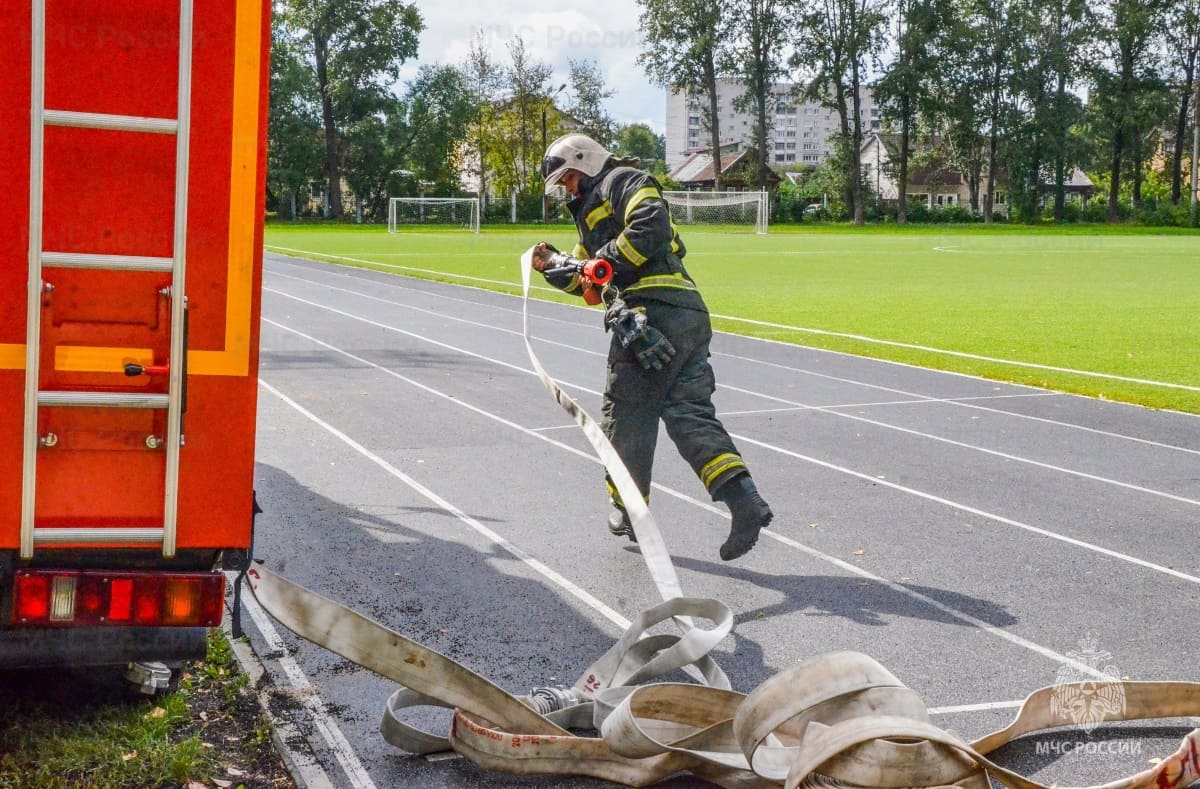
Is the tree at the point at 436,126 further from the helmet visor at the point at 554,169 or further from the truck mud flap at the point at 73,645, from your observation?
the truck mud flap at the point at 73,645

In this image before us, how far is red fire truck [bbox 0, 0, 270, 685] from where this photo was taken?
139 inches

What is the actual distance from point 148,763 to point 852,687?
2.18m

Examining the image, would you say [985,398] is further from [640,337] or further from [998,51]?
[998,51]

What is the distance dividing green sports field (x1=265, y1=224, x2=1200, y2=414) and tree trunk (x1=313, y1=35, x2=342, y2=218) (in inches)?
1055

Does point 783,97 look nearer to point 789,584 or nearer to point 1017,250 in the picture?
point 1017,250

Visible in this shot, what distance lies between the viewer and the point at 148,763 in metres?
4.20

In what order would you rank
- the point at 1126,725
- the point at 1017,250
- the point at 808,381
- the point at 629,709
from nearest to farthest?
the point at 629,709 → the point at 1126,725 → the point at 808,381 → the point at 1017,250

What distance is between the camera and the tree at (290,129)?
77.7m

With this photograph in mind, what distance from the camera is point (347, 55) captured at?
269ft

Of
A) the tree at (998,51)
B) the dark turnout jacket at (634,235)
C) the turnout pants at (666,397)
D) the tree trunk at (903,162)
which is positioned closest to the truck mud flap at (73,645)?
the turnout pants at (666,397)

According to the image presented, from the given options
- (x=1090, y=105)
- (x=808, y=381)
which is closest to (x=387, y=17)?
A: (x=1090, y=105)

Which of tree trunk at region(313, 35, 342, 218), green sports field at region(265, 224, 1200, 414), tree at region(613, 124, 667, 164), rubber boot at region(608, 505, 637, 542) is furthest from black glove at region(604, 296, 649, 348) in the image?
tree at region(613, 124, 667, 164)

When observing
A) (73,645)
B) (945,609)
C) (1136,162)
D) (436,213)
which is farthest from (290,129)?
(73,645)

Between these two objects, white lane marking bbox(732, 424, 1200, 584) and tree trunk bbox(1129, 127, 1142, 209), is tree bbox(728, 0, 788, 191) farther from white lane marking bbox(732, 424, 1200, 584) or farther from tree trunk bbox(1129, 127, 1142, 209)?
white lane marking bbox(732, 424, 1200, 584)
